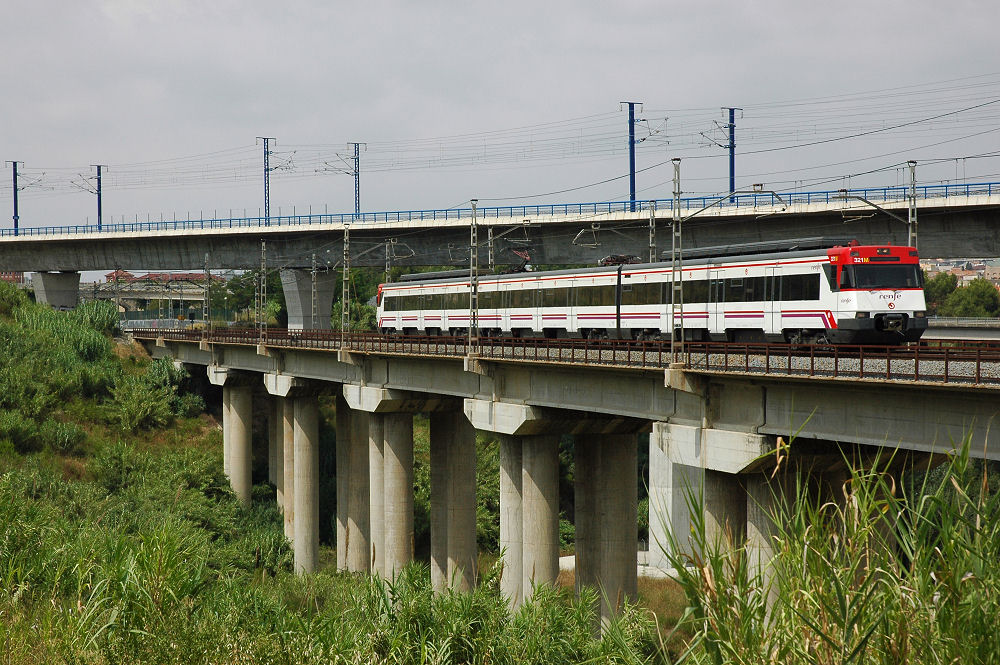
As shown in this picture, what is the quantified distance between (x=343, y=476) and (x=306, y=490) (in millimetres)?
2790

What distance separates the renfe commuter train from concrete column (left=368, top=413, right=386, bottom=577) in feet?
26.0

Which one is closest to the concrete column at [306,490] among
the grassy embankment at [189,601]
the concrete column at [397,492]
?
the grassy embankment at [189,601]

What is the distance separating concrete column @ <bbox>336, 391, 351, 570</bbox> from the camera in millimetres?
55625

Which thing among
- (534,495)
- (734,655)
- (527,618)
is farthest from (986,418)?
(534,495)

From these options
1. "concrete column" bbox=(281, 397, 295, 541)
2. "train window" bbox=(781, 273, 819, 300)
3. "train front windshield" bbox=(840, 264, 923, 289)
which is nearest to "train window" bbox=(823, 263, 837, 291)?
"train front windshield" bbox=(840, 264, 923, 289)

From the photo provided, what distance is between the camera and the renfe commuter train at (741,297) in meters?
29.3

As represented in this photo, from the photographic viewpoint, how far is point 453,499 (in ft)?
147

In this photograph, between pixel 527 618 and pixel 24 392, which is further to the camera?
pixel 24 392

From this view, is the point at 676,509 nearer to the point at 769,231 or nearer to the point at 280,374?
the point at 769,231

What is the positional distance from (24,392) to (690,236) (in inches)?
1711

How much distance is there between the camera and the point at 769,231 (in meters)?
54.6

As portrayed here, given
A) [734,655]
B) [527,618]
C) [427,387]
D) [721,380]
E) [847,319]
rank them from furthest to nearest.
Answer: [427,387] → [847,319] → [721,380] → [527,618] → [734,655]

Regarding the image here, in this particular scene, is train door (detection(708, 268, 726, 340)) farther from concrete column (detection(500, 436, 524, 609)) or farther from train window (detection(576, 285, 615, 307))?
concrete column (detection(500, 436, 524, 609))

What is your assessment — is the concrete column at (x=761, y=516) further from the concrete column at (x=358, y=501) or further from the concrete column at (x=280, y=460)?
the concrete column at (x=280, y=460)
